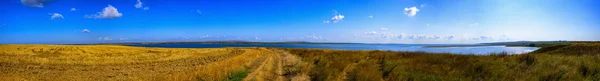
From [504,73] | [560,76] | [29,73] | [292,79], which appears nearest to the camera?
[560,76]

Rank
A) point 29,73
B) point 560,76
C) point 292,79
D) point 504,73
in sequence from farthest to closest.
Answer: point 29,73, point 292,79, point 504,73, point 560,76

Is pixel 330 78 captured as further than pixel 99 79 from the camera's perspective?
No

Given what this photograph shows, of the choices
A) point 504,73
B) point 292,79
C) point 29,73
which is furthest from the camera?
point 29,73

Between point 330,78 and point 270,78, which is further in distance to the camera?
point 270,78

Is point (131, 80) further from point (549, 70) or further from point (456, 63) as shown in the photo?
point (549, 70)

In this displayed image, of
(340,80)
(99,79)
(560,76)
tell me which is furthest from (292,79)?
(560,76)

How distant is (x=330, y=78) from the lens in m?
10.2

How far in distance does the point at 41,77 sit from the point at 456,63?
13.0 metres

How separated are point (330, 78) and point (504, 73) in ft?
14.8

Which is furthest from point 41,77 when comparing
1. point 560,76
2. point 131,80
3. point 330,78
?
point 560,76

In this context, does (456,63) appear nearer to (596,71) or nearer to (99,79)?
(596,71)

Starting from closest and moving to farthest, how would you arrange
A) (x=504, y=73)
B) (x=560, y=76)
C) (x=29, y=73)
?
1. (x=560, y=76)
2. (x=504, y=73)
3. (x=29, y=73)

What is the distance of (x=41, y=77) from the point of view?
11.2 metres

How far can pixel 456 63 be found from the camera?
12656mm
